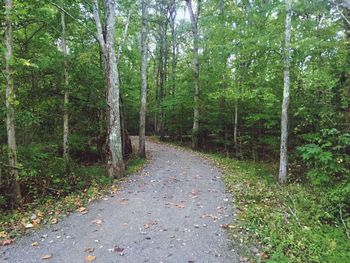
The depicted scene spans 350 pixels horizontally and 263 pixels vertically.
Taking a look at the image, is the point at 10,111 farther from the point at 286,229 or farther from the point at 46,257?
the point at 286,229

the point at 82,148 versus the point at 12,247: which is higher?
the point at 82,148

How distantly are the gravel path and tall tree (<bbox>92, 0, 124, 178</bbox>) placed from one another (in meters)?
1.51

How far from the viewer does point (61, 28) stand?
392 inches

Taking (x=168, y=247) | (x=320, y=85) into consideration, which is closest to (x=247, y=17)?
(x=320, y=85)

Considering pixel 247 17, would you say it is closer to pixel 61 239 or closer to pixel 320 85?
pixel 320 85

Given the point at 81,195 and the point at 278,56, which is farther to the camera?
the point at 278,56

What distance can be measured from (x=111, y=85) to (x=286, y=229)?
656cm

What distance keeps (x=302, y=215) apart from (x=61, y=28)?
10066 mm

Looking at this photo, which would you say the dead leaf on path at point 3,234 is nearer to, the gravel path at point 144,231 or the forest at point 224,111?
the forest at point 224,111

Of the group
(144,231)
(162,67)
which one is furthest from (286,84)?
(162,67)

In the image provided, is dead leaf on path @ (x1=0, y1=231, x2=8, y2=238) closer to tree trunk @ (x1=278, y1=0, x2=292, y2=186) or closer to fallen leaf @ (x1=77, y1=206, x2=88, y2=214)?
fallen leaf @ (x1=77, y1=206, x2=88, y2=214)

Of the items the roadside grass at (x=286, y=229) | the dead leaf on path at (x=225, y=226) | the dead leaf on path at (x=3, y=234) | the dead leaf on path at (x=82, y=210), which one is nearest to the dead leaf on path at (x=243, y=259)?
the roadside grass at (x=286, y=229)

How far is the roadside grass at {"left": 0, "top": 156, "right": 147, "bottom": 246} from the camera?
203 inches

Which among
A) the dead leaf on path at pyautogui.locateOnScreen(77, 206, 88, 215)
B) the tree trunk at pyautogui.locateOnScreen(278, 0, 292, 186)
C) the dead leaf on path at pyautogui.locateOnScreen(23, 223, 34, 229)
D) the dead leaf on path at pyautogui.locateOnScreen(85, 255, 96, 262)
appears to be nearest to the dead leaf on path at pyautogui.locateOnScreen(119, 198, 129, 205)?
the dead leaf on path at pyautogui.locateOnScreen(77, 206, 88, 215)
